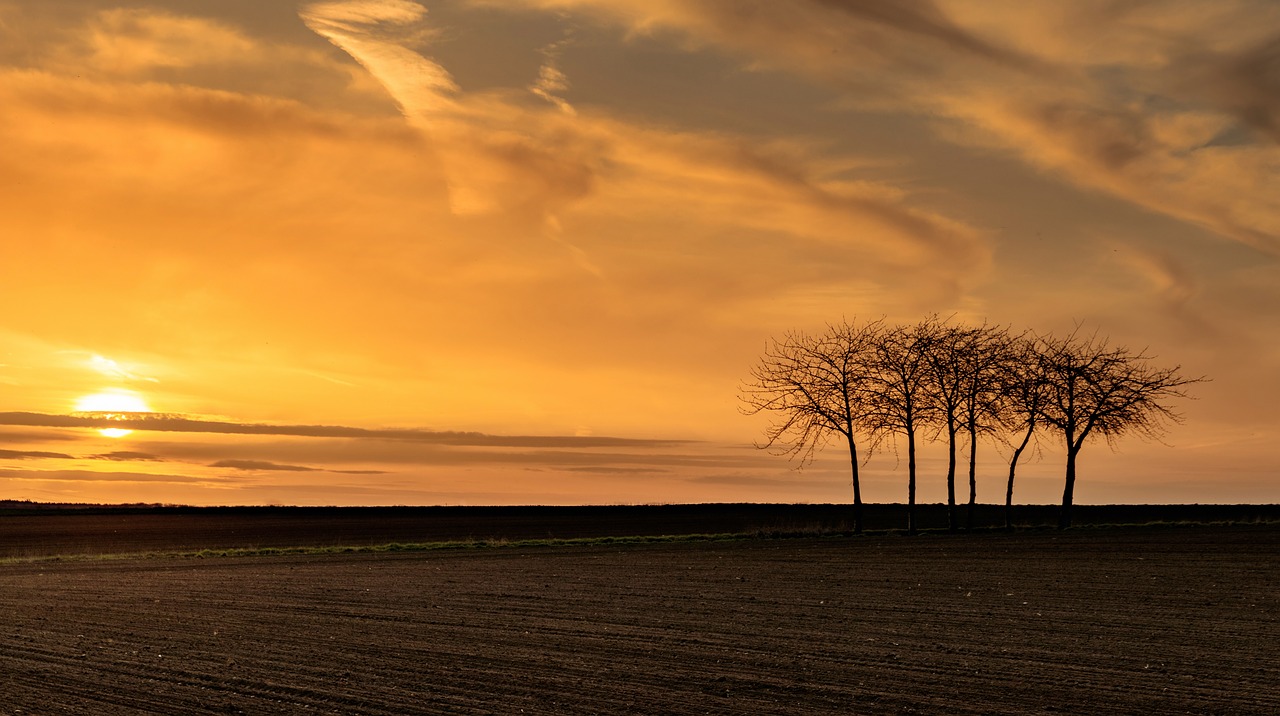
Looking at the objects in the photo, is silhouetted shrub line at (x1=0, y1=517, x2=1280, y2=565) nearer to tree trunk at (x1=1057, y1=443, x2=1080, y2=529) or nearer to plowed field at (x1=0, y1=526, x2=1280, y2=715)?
tree trunk at (x1=1057, y1=443, x2=1080, y2=529)

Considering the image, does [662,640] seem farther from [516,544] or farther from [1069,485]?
[1069,485]

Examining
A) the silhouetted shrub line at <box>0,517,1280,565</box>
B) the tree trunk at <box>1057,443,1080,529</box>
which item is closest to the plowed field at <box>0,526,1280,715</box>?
the silhouetted shrub line at <box>0,517,1280,565</box>

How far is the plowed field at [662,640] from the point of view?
42.9ft

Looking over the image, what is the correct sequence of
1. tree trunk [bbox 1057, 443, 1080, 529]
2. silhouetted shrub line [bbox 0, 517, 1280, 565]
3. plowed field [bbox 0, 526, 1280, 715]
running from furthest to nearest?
tree trunk [bbox 1057, 443, 1080, 529], silhouetted shrub line [bbox 0, 517, 1280, 565], plowed field [bbox 0, 526, 1280, 715]

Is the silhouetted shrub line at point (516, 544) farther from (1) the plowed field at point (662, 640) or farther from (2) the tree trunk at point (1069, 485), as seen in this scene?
(1) the plowed field at point (662, 640)

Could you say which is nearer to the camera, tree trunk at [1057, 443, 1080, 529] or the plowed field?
the plowed field

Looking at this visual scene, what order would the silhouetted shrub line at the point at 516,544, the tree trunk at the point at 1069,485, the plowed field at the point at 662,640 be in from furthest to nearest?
the tree trunk at the point at 1069,485 → the silhouetted shrub line at the point at 516,544 → the plowed field at the point at 662,640

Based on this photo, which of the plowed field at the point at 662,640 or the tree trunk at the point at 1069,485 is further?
the tree trunk at the point at 1069,485

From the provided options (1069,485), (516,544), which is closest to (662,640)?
(516,544)

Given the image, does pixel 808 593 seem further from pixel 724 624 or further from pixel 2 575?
pixel 2 575

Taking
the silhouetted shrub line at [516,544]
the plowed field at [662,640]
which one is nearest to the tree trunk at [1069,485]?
the silhouetted shrub line at [516,544]

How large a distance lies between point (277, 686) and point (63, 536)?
276ft

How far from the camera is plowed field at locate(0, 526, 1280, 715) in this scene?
1309cm

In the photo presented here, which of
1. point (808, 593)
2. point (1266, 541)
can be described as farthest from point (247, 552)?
point (1266, 541)
